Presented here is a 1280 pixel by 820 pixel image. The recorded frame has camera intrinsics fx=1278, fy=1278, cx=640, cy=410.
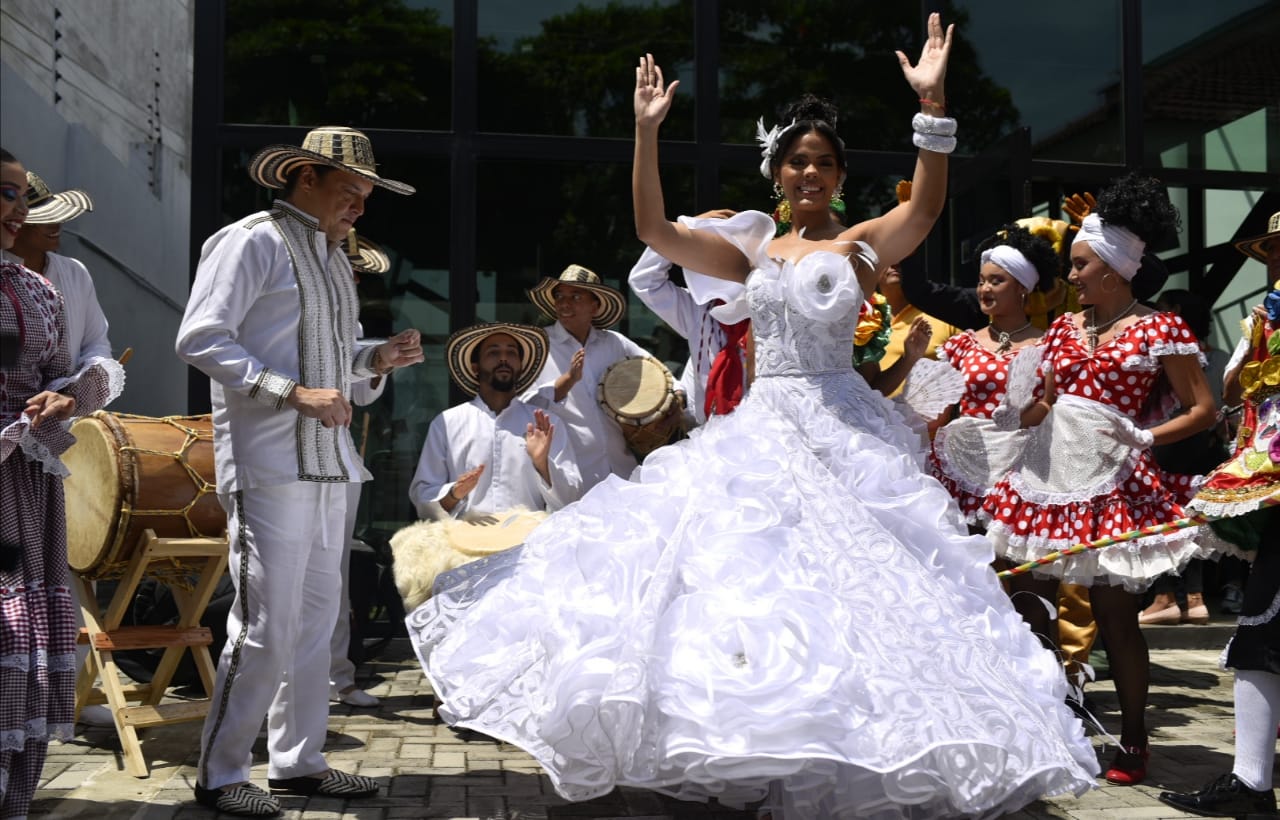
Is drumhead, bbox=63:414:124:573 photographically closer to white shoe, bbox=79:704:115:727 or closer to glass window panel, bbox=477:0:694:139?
white shoe, bbox=79:704:115:727

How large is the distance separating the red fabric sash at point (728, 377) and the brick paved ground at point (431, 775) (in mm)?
1703

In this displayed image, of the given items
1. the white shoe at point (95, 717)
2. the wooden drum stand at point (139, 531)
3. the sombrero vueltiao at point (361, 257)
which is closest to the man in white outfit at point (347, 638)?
the sombrero vueltiao at point (361, 257)

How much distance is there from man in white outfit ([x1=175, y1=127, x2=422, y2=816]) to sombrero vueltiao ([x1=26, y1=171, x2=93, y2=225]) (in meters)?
1.36

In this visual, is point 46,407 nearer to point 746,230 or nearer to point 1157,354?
point 746,230

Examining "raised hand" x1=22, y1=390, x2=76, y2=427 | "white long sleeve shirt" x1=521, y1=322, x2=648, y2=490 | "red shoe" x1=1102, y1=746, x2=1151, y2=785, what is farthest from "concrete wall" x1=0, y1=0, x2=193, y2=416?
"red shoe" x1=1102, y1=746, x2=1151, y2=785

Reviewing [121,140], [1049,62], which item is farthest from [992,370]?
[121,140]

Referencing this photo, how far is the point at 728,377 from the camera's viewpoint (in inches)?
222

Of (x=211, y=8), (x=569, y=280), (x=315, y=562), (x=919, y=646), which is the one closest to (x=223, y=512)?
(x=315, y=562)

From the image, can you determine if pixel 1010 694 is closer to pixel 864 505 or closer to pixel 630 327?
pixel 864 505

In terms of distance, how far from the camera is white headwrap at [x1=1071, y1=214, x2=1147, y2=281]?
513 centimetres

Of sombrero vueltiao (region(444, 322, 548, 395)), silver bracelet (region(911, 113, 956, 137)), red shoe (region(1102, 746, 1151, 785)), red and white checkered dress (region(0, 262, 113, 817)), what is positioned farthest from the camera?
sombrero vueltiao (region(444, 322, 548, 395))

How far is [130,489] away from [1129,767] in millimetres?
4125

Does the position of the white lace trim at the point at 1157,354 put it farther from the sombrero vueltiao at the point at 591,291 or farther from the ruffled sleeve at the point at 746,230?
the sombrero vueltiao at the point at 591,291

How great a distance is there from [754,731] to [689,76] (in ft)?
19.8
